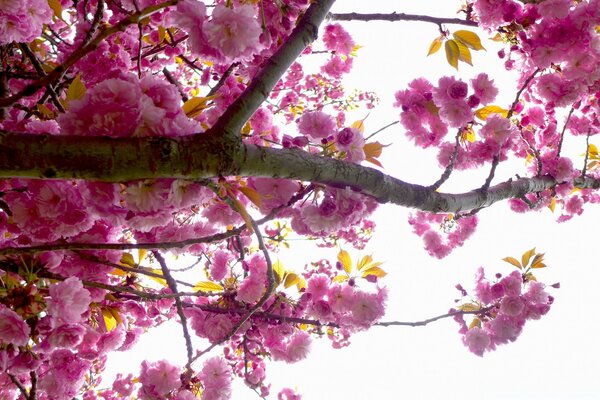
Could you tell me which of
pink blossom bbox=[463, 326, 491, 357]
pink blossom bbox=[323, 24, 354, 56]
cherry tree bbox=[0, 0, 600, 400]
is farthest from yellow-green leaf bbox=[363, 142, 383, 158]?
pink blossom bbox=[323, 24, 354, 56]

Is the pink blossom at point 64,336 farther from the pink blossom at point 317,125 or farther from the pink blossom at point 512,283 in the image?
the pink blossom at point 512,283

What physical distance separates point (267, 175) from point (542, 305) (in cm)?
235

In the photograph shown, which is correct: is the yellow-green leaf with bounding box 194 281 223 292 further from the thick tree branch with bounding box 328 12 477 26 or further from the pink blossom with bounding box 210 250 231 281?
the thick tree branch with bounding box 328 12 477 26

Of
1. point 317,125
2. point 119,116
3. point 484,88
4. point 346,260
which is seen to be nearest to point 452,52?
point 484,88

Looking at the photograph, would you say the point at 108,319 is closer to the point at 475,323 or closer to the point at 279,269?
the point at 279,269

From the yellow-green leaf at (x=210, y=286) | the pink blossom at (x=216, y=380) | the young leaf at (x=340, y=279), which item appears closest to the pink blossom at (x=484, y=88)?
the young leaf at (x=340, y=279)

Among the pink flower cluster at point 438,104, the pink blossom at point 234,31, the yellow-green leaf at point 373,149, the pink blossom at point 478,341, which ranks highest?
the pink flower cluster at point 438,104

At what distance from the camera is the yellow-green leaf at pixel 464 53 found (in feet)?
7.61

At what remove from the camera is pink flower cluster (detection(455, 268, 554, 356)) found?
8.96 feet

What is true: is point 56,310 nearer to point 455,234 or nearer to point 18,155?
point 18,155

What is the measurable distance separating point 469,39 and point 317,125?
1.11m

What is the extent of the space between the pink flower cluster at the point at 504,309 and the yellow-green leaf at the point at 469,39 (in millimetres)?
1499

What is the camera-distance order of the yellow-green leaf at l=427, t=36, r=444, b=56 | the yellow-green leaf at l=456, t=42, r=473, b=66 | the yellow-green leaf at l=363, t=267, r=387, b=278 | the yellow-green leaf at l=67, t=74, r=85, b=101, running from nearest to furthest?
the yellow-green leaf at l=67, t=74, r=85, b=101 < the yellow-green leaf at l=456, t=42, r=473, b=66 < the yellow-green leaf at l=427, t=36, r=444, b=56 < the yellow-green leaf at l=363, t=267, r=387, b=278

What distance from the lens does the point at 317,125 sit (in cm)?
176
